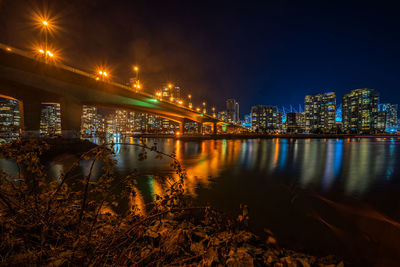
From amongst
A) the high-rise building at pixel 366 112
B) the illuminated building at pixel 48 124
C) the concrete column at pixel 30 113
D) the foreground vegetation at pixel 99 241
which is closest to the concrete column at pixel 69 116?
the illuminated building at pixel 48 124

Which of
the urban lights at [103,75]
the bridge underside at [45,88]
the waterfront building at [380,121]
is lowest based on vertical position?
the bridge underside at [45,88]

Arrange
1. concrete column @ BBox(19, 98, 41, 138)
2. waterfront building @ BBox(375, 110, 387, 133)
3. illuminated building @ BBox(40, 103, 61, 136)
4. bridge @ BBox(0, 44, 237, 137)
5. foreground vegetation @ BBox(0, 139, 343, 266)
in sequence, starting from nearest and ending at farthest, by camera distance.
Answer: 1. foreground vegetation @ BBox(0, 139, 343, 266)
2. illuminated building @ BBox(40, 103, 61, 136)
3. bridge @ BBox(0, 44, 237, 137)
4. concrete column @ BBox(19, 98, 41, 138)
5. waterfront building @ BBox(375, 110, 387, 133)

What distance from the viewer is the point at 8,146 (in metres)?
3.82

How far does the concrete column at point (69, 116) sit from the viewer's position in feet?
94.5

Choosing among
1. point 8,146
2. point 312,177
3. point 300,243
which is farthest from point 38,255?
point 312,177

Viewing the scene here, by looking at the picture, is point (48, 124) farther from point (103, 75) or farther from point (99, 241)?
point (103, 75)

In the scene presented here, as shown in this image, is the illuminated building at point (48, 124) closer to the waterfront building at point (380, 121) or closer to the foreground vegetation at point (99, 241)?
the foreground vegetation at point (99, 241)

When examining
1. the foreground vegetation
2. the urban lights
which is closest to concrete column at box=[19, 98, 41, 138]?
the urban lights

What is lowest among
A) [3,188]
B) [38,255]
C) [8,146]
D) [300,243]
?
[300,243]

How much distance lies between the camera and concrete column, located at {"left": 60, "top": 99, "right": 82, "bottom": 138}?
28812mm

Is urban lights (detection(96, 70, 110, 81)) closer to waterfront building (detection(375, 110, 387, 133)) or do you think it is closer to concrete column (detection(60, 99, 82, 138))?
concrete column (detection(60, 99, 82, 138))

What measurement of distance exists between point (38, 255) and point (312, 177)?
14226mm

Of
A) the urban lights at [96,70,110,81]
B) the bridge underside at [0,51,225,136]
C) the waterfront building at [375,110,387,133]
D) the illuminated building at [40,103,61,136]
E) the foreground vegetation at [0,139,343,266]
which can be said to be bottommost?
the foreground vegetation at [0,139,343,266]

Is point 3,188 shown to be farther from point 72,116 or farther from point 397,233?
point 72,116
